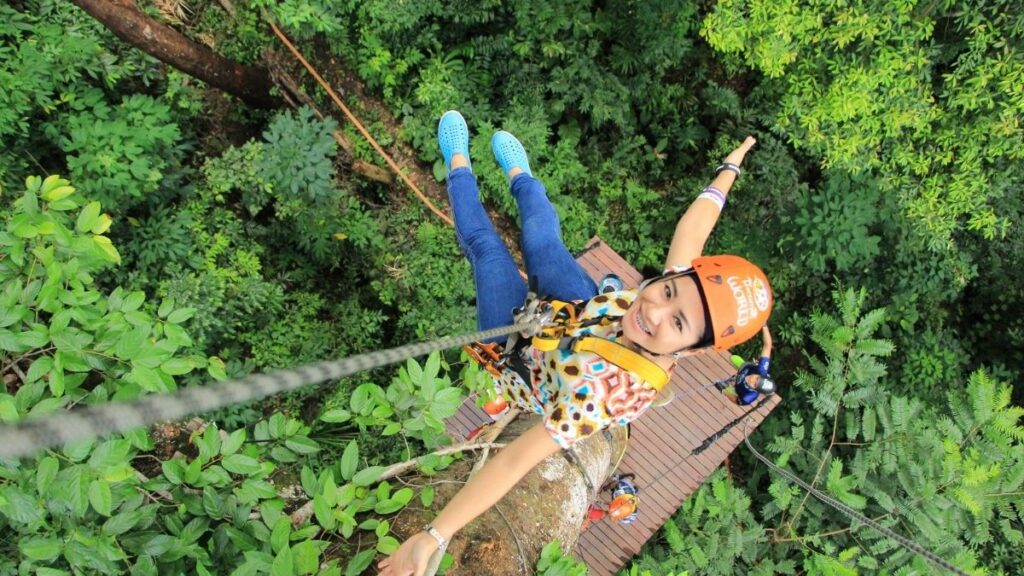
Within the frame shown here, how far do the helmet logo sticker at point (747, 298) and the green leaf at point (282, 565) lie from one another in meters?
1.81

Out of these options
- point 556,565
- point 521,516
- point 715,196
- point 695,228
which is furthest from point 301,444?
point 715,196

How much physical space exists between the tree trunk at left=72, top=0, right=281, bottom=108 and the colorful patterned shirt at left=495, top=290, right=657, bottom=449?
15.7 feet

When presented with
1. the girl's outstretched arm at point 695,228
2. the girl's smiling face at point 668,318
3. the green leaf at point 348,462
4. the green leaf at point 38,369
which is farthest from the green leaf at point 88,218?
the girl's outstretched arm at point 695,228

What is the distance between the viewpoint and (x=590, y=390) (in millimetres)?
2510

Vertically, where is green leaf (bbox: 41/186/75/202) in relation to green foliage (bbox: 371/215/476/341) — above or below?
above

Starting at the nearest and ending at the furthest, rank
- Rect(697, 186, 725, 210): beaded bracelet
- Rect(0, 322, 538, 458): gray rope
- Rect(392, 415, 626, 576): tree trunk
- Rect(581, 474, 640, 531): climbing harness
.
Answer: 1. Rect(0, 322, 538, 458): gray rope
2. Rect(392, 415, 626, 576): tree trunk
3. Rect(697, 186, 725, 210): beaded bracelet
4. Rect(581, 474, 640, 531): climbing harness

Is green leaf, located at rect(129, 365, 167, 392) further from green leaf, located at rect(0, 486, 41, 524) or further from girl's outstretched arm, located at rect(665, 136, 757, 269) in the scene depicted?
girl's outstretched arm, located at rect(665, 136, 757, 269)

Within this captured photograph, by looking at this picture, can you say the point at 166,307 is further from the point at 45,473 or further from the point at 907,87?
the point at 907,87

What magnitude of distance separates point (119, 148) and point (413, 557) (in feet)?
15.0

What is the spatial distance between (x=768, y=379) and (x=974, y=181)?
2672 mm

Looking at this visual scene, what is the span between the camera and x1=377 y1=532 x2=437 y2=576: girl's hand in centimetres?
221

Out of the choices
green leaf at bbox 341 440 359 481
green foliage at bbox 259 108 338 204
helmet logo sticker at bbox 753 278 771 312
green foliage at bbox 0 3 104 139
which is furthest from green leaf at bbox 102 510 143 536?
green foliage at bbox 0 3 104 139

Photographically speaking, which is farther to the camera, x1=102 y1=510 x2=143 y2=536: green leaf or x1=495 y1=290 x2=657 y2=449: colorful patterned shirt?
x1=495 y1=290 x2=657 y2=449: colorful patterned shirt

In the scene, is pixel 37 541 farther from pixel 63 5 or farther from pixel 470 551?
pixel 63 5
